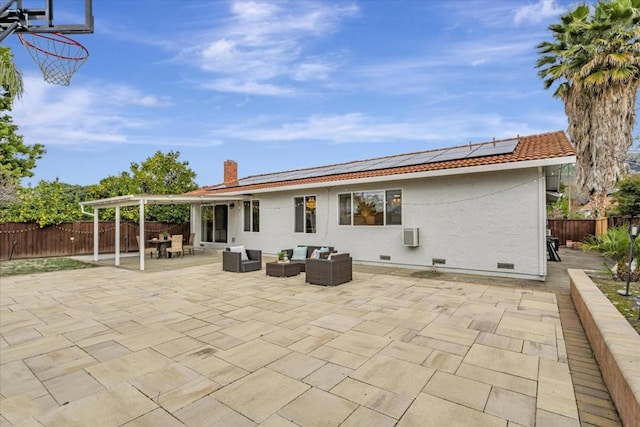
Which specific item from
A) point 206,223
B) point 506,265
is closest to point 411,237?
point 506,265

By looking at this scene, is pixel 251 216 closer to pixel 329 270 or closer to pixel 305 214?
pixel 305 214

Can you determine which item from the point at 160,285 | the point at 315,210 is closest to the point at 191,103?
the point at 315,210

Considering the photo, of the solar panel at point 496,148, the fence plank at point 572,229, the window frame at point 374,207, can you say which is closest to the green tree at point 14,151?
the window frame at point 374,207

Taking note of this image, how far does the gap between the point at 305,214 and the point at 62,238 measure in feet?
36.3

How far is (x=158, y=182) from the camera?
1962 centimetres

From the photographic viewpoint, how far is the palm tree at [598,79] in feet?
40.6

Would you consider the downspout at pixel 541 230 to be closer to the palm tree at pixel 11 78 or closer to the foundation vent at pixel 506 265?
the foundation vent at pixel 506 265

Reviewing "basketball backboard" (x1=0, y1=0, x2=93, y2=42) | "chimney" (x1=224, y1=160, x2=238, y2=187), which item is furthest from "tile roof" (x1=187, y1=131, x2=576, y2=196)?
"basketball backboard" (x1=0, y1=0, x2=93, y2=42)

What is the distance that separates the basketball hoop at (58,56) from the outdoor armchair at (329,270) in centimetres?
528

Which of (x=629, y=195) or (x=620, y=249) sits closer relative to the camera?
(x=620, y=249)

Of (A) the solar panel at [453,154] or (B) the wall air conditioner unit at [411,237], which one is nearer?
(B) the wall air conditioner unit at [411,237]

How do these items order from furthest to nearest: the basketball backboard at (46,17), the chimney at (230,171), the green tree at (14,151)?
the chimney at (230,171) → the green tree at (14,151) → the basketball backboard at (46,17)

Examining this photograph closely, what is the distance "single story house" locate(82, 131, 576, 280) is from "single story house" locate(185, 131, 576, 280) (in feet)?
0.07

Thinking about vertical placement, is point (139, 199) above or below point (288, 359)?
above
